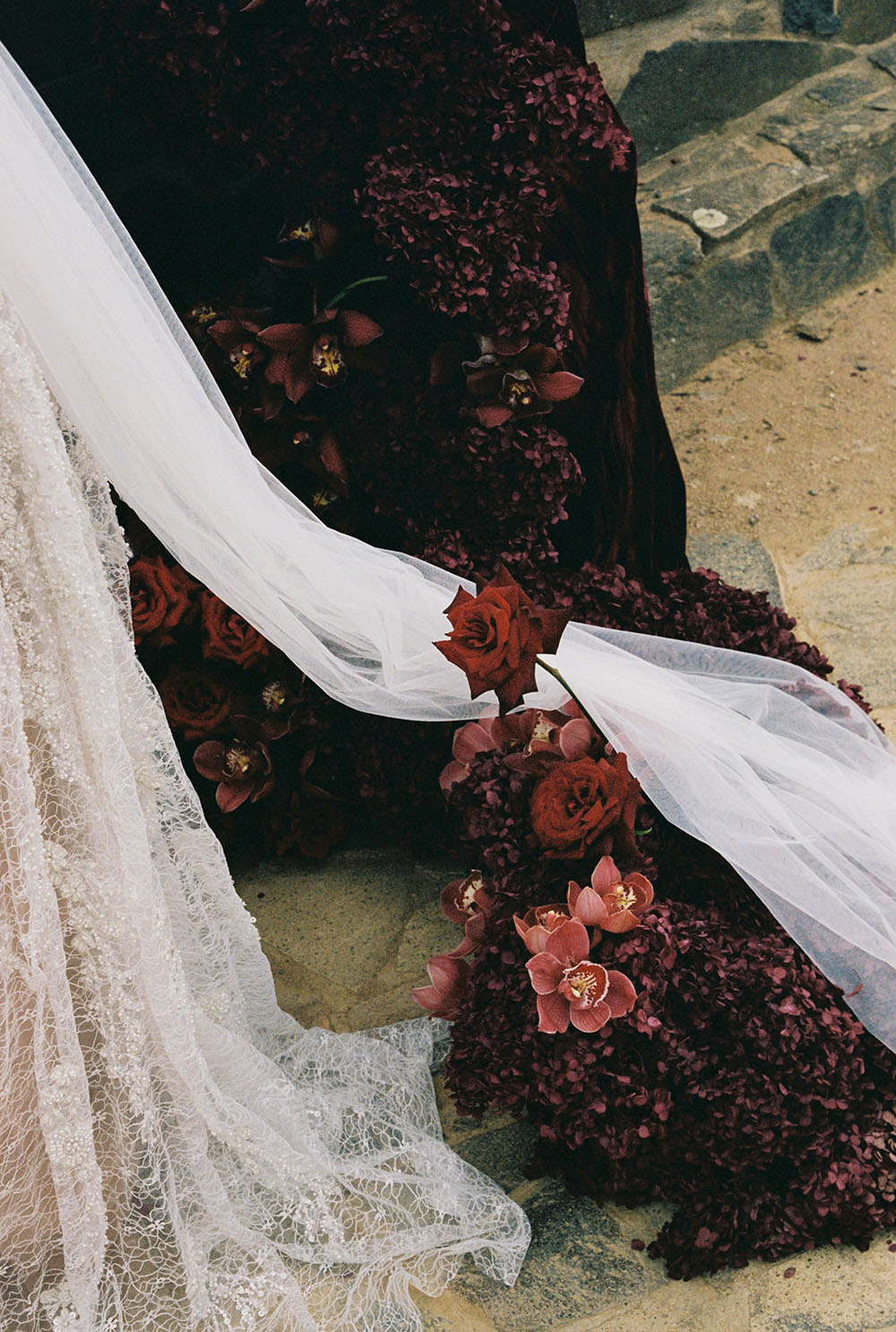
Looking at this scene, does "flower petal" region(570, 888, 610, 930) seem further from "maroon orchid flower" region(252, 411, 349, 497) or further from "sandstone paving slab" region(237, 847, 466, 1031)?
"maroon orchid flower" region(252, 411, 349, 497)

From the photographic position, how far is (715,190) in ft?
11.4

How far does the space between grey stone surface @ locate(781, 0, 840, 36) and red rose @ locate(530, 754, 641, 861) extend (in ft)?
9.25

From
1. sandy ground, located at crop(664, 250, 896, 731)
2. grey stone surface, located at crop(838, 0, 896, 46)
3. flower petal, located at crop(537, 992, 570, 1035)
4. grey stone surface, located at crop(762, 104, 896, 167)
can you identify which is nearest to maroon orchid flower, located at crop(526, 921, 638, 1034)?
flower petal, located at crop(537, 992, 570, 1035)

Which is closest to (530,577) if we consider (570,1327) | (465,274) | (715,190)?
(465,274)

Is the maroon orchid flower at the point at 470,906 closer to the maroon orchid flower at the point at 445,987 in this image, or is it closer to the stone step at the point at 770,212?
the maroon orchid flower at the point at 445,987

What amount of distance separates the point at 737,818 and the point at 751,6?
8.95 ft

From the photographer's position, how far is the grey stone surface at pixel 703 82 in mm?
3459

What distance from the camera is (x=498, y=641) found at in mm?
1653

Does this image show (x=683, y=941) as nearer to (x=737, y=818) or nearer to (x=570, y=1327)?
(x=737, y=818)

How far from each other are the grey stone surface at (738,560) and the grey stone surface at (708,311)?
0.68 meters

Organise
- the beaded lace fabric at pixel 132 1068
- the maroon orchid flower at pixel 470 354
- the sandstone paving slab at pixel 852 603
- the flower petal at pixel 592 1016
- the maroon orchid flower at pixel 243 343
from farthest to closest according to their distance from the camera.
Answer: the sandstone paving slab at pixel 852 603 → the maroon orchid flower at pixel 243 343 → the maroon orchid flower at pixel 470 354 → the flower petal at pixel 592 1016 → the beaded lace fabric at pixel 132 1068

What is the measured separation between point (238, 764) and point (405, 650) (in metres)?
0.47

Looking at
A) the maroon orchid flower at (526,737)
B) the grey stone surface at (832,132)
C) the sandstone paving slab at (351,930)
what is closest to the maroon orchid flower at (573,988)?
the maroon orchid flower at (526,737)

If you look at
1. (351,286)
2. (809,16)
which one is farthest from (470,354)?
(809,16)
